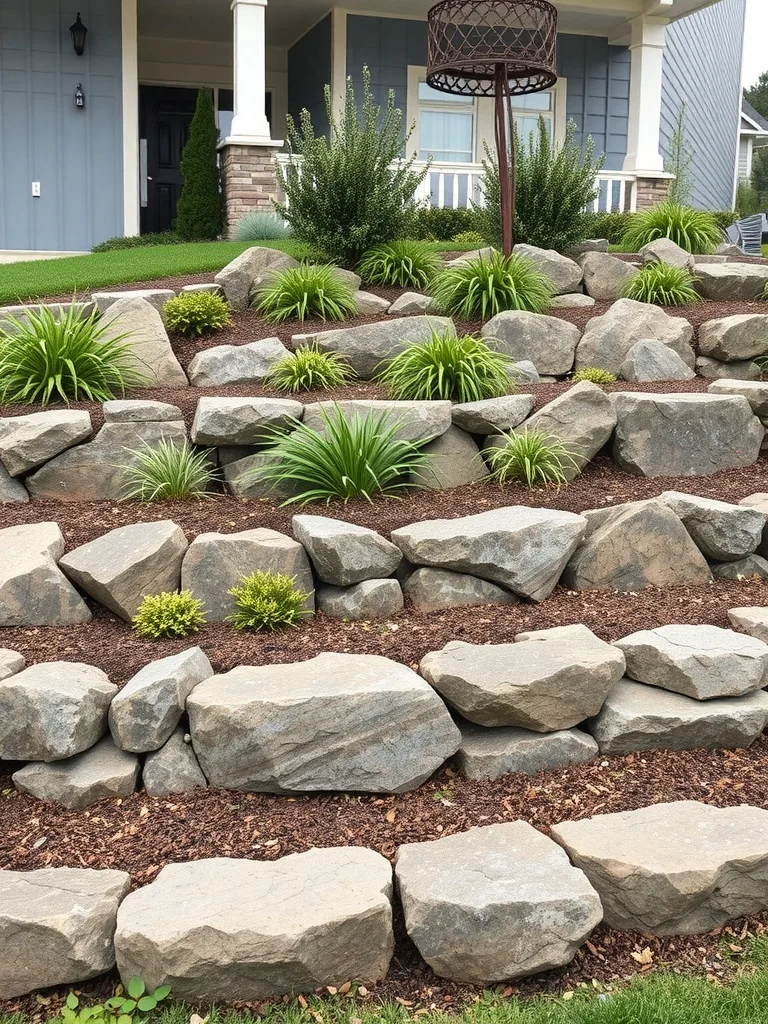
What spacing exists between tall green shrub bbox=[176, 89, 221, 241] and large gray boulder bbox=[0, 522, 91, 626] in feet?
27.5

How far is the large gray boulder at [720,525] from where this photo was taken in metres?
4.22

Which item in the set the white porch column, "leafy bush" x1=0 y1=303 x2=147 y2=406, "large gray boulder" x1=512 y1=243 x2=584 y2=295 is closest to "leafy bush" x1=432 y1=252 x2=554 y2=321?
"large gray boulder" x1=512 y1=243 x2=584 y2=295

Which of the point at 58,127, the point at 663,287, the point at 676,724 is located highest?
the point at 58,127

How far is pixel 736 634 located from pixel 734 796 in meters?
0.63

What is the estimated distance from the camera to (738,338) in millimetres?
6285

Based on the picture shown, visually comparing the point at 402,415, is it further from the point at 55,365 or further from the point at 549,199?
the point at 549,199

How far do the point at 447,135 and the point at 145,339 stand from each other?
9.11 metres

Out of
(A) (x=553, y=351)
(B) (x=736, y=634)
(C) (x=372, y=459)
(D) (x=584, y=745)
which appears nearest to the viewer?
(D) (x=584, y=745)

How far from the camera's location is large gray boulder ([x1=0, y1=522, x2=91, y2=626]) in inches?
151

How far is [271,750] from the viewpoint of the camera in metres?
3.07

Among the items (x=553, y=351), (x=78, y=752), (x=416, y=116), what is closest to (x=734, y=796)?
(x=78, y=752)

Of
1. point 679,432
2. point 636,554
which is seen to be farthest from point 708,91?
point 636,554

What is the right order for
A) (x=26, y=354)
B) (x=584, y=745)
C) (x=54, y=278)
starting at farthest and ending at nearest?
(x=54, y=278), (x=26, y=354), (x=584, y=745)

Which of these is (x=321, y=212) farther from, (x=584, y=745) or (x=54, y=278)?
(x=584, y=745)
